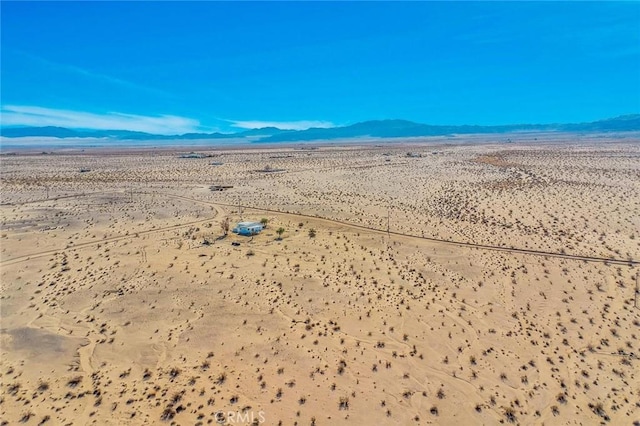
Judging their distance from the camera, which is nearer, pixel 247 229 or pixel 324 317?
pixel 324 317

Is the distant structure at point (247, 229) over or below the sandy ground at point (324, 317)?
over

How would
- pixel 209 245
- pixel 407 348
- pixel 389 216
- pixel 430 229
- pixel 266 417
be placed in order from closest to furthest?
1. pixel 266 417
2. pixel 407 348
3. pixel 209 245
4. pixel 430 229
5. pixel 389 216

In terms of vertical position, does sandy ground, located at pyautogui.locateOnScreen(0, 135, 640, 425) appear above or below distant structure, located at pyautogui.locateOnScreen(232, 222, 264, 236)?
below

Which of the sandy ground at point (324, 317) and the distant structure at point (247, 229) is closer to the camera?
the sandy ground at point (324, 317)

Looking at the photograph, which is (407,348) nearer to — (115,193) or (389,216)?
(389,216)

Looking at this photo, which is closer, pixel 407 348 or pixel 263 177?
pixel 407 348

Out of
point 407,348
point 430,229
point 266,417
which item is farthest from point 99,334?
point 430,229

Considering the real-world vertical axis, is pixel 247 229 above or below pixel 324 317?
above

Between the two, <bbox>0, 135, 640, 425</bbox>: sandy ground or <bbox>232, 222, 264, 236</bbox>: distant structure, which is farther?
<bbox>232, 222, 264, 236</bbox>: distant structure
